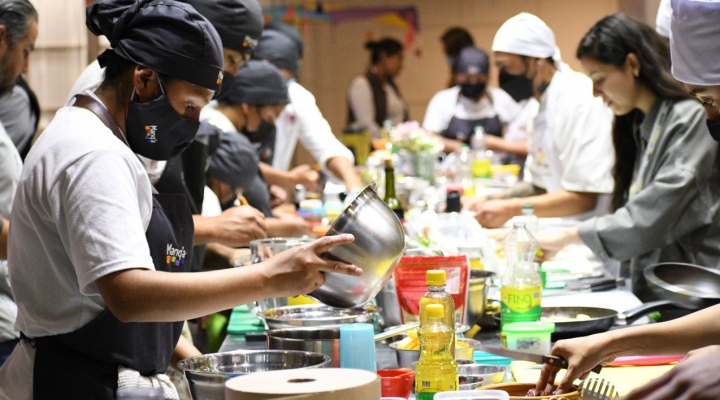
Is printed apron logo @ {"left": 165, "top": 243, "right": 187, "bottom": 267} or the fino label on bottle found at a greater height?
printed apron logo @ {"left": 165, "top": 243, "right": 187, "bottom": 267}

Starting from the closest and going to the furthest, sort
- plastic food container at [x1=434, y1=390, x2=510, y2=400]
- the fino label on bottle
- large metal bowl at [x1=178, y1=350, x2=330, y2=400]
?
plastic food container at [x1=434, y1=390, x2=510, y2=400]
large metal bowl at [x1=178, y1=350, x2=330, y2=400]
the fino label on bottle

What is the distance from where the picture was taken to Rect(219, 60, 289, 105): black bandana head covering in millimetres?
4391

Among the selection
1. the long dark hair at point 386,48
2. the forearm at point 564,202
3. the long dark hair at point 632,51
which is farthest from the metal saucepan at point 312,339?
the long dark hair at point 386,48

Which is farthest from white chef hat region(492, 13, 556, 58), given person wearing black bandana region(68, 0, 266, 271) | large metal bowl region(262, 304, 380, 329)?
large metal bowl region(262, 304, 380, 329)

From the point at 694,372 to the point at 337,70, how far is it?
35.6 feet

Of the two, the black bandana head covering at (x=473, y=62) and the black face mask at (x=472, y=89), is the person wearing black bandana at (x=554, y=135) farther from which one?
the black face mask at (x=472, y=89)

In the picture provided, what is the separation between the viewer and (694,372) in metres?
1.00

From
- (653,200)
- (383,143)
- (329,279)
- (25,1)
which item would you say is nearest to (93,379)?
(329,279)

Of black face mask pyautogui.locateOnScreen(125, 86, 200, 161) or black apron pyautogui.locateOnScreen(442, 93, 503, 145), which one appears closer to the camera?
black face mask pyautogui.locateOnScreen(125, 86, 200, 161)

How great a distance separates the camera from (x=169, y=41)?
76.4 inches

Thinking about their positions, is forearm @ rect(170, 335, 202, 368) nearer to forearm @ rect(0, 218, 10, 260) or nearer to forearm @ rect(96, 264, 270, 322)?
forearm @ rect(0, 218, 10, 260)

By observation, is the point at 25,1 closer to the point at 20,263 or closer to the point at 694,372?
the point at 20,263

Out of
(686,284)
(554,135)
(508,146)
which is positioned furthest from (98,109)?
(508,146)

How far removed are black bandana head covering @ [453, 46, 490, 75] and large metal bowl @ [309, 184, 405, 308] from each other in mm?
Result: 6458
